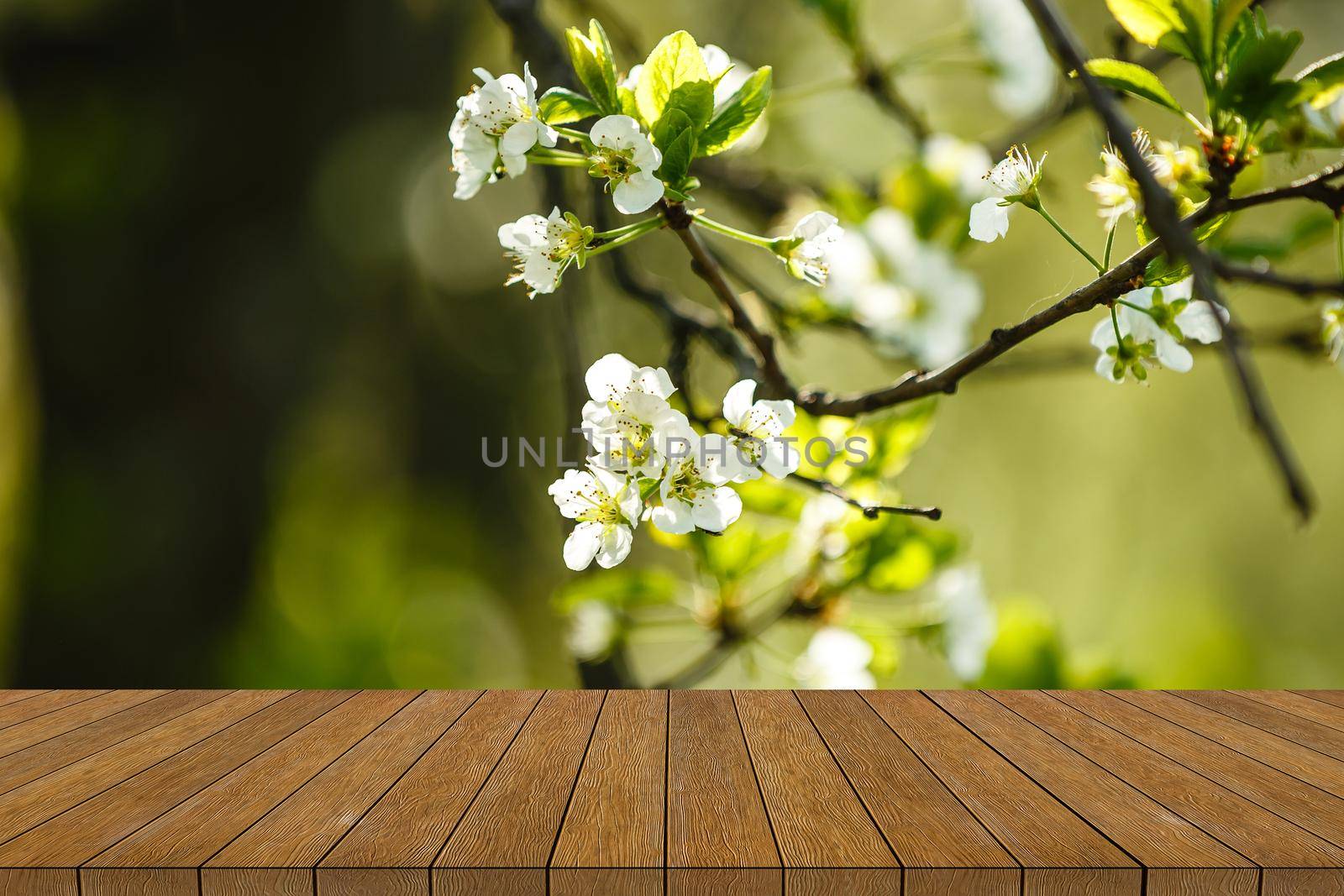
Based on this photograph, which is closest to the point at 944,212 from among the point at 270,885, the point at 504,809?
the point at 504,809

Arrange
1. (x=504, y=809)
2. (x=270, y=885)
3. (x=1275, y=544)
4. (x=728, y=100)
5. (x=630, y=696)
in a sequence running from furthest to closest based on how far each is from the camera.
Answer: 1. (x=1275, y=544)
2. (x=630, y=696)
3. (x=504, y=809)
4. (x=270, y=885)
5. (x=728, y=100)

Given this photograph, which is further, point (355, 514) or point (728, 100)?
point (355, 514)

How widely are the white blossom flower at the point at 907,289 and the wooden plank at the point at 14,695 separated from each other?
124 cm

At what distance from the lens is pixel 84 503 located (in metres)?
1.51

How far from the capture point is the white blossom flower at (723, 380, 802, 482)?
0.63m

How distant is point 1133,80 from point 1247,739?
0.88 meters

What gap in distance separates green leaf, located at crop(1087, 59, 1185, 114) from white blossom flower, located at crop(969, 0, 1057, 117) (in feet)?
2.36

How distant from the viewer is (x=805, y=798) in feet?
2.98

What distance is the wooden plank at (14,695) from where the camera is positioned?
4.59 feet

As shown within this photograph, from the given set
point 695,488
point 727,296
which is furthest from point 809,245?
point 695,488

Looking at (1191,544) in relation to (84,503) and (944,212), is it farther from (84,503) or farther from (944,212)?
(84,503)

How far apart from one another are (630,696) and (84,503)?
89cm

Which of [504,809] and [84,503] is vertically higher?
[84,503]

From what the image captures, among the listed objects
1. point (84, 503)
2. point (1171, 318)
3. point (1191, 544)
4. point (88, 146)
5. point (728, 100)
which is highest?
point (88, 146)
